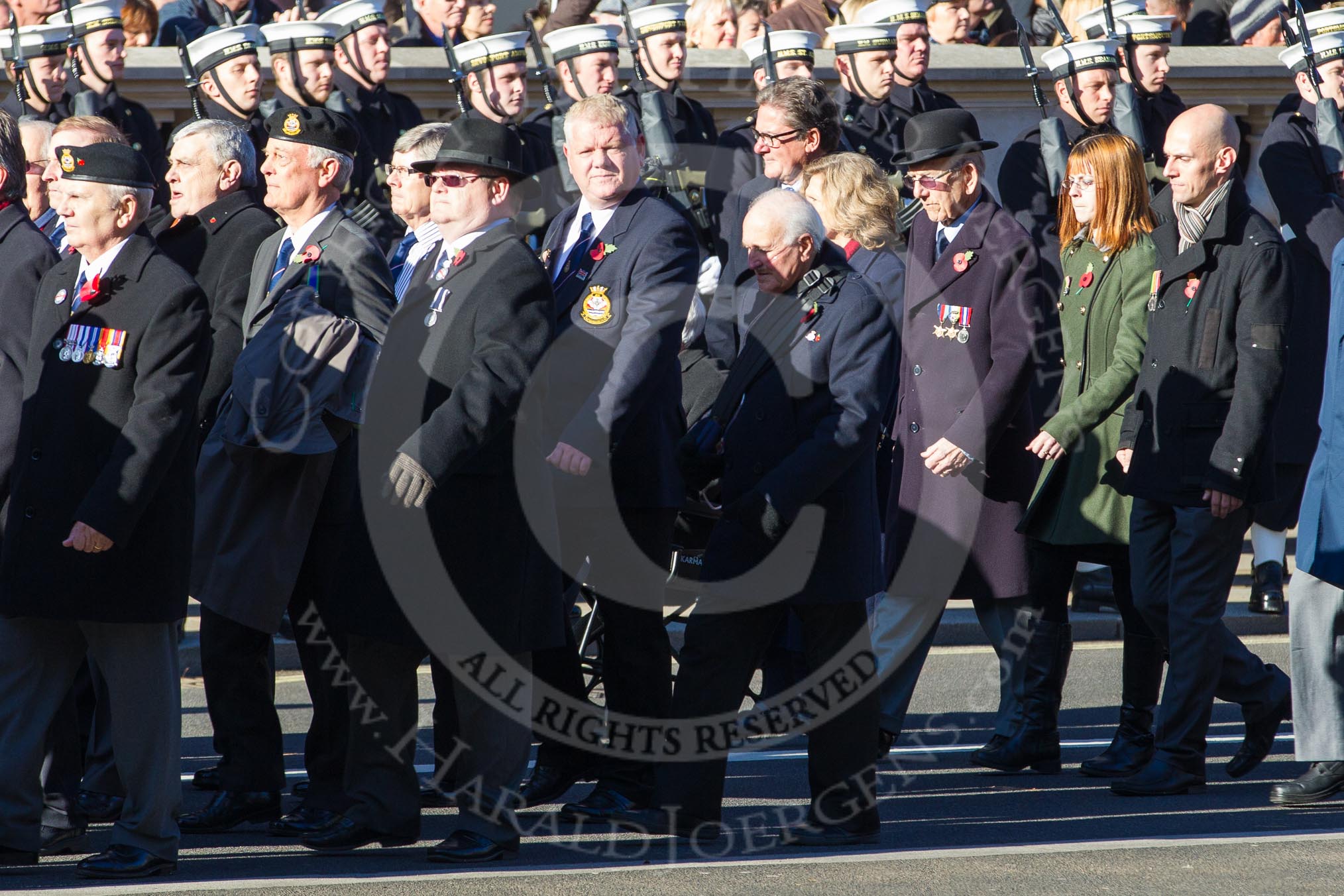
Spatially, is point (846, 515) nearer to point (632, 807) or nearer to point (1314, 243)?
point (632, 807)

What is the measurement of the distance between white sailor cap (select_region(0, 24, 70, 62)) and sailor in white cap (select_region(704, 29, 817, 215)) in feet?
10.7

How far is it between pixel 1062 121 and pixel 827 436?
17.5 ft

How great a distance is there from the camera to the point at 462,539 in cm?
536

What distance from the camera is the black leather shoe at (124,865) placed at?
5133 millimetres

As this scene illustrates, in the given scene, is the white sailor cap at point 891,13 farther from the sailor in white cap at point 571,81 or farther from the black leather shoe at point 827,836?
the black leather shoe at point 827,836

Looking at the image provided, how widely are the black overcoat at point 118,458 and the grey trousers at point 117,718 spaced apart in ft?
0.38

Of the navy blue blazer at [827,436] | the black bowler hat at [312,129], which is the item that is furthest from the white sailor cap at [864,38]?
the navy blue blazer at [827,436]

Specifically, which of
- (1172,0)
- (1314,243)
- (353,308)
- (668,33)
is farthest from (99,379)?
(1172,0)

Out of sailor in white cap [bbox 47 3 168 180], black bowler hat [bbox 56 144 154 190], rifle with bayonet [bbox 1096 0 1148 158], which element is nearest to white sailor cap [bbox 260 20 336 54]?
sailor in white cap [bbox 47 3 168 180]

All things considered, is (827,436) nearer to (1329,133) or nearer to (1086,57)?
(1329,133)

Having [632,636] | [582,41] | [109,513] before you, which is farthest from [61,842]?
[582,41]

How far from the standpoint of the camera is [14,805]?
527 centimetres

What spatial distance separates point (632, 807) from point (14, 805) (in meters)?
1.87

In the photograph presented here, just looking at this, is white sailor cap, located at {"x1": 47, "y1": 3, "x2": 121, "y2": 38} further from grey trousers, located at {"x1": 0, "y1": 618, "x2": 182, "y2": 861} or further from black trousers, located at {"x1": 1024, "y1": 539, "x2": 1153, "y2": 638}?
black trousers, located at {"x1": 1024, "y1": 539, "x2": 1153, "y2": 638}
